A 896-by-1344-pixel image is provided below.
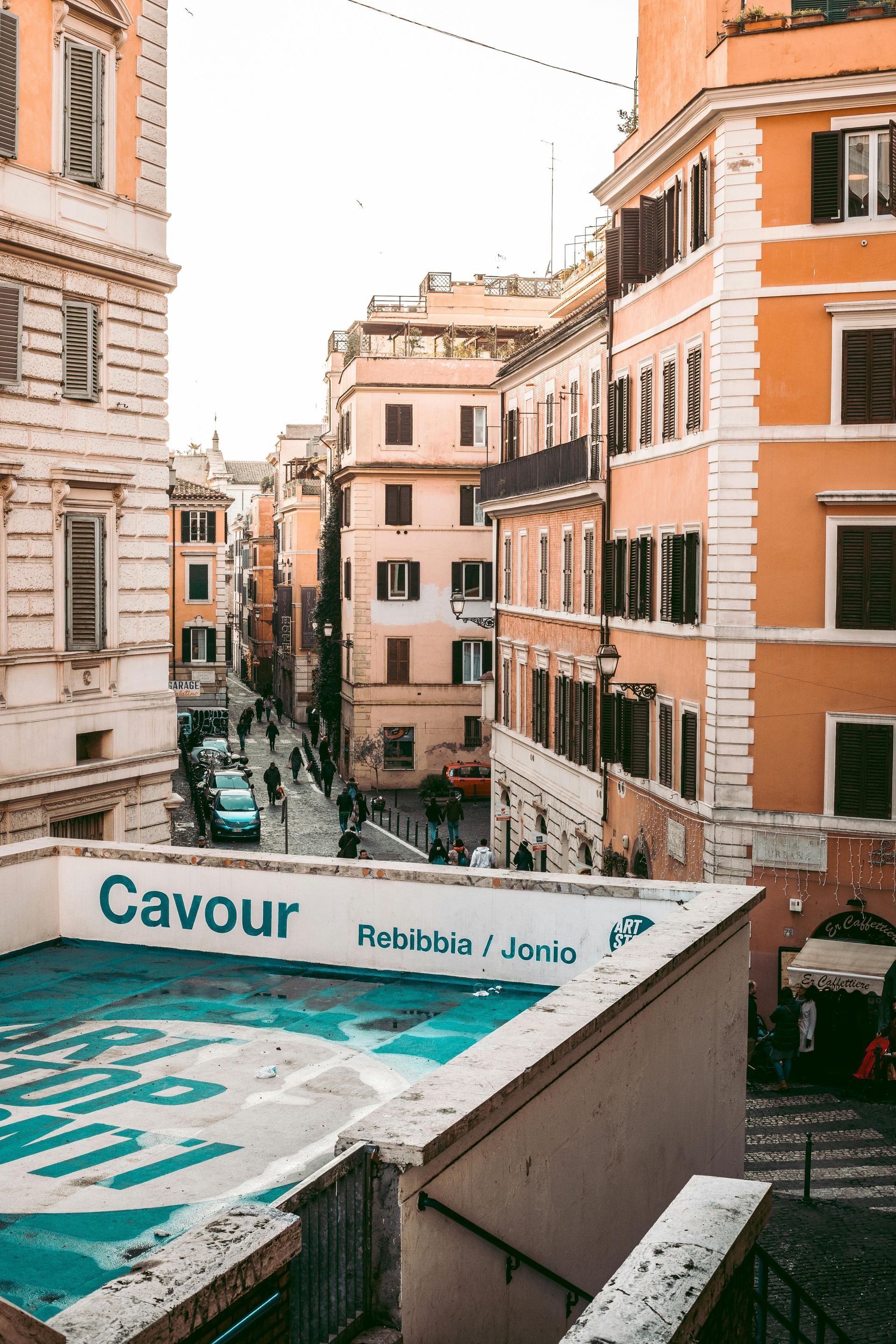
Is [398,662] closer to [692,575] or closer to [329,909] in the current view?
[692,575]

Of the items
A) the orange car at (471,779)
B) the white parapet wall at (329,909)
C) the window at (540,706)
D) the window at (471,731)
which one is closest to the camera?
the white parapet wall at (329,909)

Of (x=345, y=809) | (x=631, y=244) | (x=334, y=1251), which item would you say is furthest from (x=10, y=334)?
(x=345, y=809)

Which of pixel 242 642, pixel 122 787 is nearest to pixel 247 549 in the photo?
pixel 242 642

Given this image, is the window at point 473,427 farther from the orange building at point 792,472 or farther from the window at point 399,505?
the orange building at point 792,472

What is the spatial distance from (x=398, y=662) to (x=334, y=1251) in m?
49.6

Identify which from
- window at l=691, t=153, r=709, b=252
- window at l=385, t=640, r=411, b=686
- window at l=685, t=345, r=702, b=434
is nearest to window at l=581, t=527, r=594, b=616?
window at l=685, t=345, r=702, b=434

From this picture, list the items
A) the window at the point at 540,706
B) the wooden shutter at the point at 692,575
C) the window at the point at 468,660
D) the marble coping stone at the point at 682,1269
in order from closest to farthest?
the marble coping stone at the point at 682,1269 → the wooden shutter at the point at 692,575 → the window at the point at 540,706 → the window at the point at 468,660

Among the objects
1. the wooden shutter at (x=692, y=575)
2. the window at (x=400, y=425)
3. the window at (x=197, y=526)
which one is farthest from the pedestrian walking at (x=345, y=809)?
the window at (x=197, y=526)

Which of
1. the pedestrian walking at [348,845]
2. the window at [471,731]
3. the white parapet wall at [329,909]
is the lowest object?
the pedestrian walking at [348,845]

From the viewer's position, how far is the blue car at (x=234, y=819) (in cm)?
4294

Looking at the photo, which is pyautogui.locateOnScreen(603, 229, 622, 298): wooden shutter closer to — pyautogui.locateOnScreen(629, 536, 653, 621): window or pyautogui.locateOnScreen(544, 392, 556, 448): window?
pyautogui.locateOnScreen(629, 536, 653, 621): window

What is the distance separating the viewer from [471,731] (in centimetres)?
5584

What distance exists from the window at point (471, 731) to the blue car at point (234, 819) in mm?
13473

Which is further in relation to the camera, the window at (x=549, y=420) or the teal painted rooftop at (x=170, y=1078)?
the window at (x=549, y=420)
